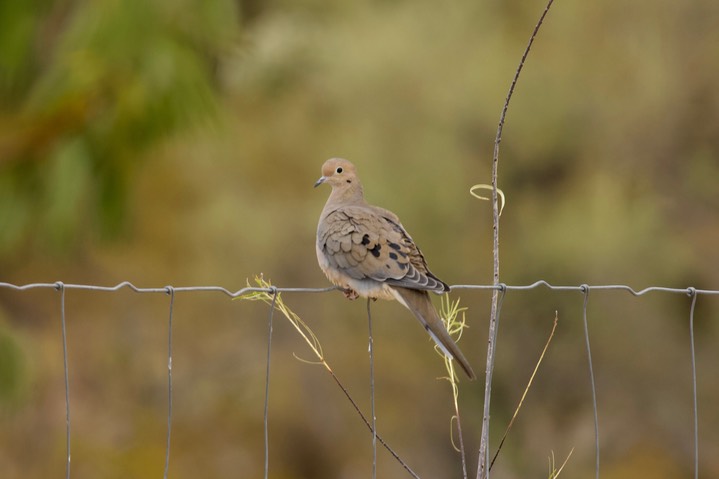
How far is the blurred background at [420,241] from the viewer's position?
285 inches

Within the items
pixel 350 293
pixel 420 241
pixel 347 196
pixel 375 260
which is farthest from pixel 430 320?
pixel 420 241

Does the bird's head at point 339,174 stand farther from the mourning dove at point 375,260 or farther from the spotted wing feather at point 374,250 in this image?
the spotted wing feather at point 374,250

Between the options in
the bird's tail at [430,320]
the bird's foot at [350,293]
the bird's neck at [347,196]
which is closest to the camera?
the bird's tail at [430,320]

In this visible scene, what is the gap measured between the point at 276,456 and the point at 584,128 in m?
3.49

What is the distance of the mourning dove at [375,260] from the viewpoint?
9.96ft

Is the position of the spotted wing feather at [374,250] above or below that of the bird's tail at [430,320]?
above

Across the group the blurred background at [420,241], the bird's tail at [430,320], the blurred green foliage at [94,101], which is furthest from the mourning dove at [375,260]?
the blurred background at [420,241]

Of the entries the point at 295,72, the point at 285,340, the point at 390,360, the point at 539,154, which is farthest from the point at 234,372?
the point at 539,154

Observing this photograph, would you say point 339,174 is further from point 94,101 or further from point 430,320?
point 94,101

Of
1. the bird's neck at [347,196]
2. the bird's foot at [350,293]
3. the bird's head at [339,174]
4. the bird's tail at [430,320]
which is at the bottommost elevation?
the bird's tail at [430,320]

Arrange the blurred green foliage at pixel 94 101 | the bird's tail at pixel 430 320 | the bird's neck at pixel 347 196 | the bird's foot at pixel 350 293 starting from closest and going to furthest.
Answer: the bird's tail at pixel 430 320 < the bird's foot at pixel 350 293 < the bird's neck at pixel 347 196 < the blurred green foliage at pixel 94 101

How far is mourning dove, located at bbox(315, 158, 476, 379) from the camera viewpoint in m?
3.04

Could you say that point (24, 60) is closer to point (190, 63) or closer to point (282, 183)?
point (190, 63)

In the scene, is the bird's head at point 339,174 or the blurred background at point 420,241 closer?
the bird's head at point 339,174
